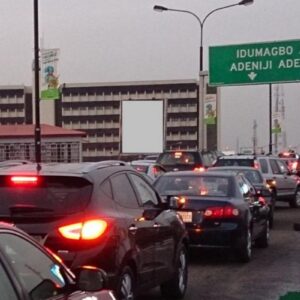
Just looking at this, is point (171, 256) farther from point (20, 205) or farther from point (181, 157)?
→ point (181, 157)

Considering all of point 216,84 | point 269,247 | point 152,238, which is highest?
point 216,84

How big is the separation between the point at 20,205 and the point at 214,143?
54359 mm

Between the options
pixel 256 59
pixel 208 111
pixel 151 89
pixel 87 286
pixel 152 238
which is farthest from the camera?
pixel 151 89

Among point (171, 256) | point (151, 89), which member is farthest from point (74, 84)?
point (171, 256)

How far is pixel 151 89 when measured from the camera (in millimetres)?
68625

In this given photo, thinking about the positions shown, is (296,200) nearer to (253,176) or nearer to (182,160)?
(182,160)

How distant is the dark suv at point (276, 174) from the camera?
24.7 meters

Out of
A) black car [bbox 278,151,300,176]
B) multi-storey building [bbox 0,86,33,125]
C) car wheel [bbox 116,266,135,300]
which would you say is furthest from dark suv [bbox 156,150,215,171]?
multi-storey building [bbox 0,86,33,125]

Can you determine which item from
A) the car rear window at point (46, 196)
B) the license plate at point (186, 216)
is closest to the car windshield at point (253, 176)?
the license plate at point (186, 216)

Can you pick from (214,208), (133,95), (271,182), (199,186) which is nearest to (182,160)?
(271,182)

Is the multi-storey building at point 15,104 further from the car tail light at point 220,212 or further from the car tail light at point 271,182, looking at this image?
the car tail light at point 220,212

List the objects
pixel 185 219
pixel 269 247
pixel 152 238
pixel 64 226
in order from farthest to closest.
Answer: pixel 269 247 < pixel 185 219 < pixel 152 238 < pixel 64 226

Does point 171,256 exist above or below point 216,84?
below

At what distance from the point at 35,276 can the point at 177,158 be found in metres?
27.0
